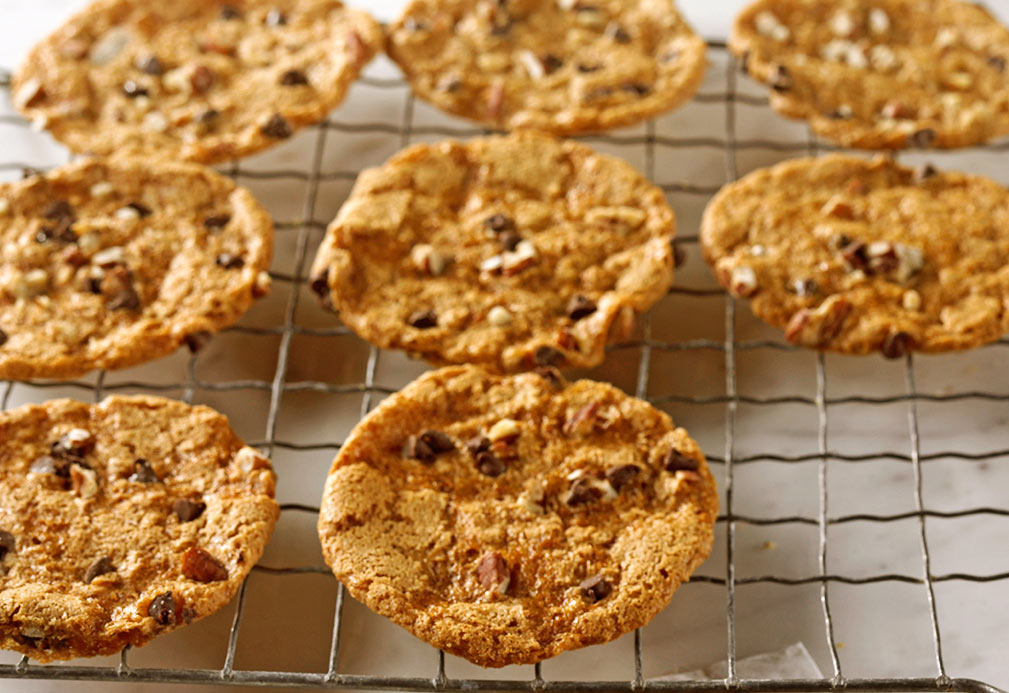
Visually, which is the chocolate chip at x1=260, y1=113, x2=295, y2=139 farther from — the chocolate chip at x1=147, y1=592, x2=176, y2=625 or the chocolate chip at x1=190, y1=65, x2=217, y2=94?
the chocolate chip at x1=147, y1=592, x2=176, y2=625

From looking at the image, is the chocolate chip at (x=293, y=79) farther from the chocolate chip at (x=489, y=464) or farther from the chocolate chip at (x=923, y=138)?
the chocolate chip at (x=923, y=138)

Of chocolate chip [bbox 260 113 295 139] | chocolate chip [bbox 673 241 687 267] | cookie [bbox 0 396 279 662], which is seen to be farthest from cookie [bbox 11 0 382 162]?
chocolate chip [bbox 673 241 687 267]

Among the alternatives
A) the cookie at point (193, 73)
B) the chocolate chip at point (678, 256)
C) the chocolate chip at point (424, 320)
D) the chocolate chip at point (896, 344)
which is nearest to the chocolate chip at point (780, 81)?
the chocolate chip at point (678, 256)

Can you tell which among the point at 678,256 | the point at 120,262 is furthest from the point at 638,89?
the point at 120,262

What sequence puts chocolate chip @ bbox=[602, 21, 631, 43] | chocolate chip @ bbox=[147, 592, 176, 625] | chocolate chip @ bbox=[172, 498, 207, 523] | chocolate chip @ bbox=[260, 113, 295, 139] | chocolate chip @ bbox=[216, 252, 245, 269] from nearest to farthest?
1. chocolate chip @ bbox=[147, 592, 176, 625]
2. chocolate chip @ bbox=[172, 498, 207, 523]
3. chocolate chip @ bbox=[216, 252, 245, 269]
4. chocolate chip @ bbox=[260, 113, 295, 139]
5. chocolate chip @ bbox=[602, 21, 631, 43]

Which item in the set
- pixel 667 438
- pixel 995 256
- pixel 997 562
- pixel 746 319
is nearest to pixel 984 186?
pixel 995 256

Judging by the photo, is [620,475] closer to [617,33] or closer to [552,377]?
[552,377]

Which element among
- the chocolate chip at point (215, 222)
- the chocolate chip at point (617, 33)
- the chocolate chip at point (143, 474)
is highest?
the chocolate chip at point (617, 33)

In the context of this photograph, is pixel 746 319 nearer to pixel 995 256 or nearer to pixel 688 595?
pixel 995 256
